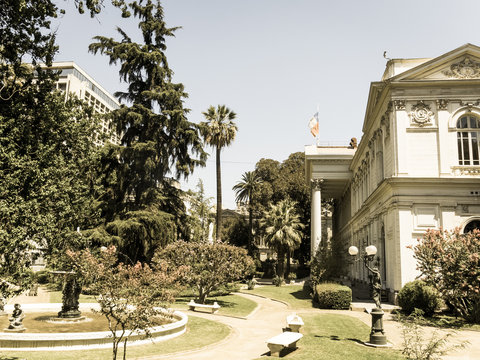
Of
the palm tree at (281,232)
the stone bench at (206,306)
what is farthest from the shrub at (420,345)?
the palm tree at (281,232)

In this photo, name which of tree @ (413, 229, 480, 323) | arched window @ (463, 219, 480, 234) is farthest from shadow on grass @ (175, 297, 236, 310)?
arched window @ (463, 219, 480, 234)

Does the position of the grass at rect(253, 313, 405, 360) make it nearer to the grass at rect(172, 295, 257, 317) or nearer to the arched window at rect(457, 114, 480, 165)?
the grass at rect(172, 295, 257, 317)

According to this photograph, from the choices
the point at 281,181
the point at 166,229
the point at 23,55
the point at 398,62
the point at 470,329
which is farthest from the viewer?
the point at 281,181

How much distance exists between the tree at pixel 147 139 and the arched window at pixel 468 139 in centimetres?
1963

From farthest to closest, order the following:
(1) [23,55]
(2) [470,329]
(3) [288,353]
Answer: (2) [470,329], (1) [23,55], (3) [288,353]

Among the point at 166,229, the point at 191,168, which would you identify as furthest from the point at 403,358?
the point at 191,168

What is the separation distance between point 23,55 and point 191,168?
21299 mm

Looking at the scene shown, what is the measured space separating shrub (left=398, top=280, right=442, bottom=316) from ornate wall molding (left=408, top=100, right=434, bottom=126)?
10.0 metres

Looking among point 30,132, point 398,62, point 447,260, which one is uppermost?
point 398,62

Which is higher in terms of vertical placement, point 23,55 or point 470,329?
point 23,55

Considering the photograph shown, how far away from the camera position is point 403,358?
39.0ft

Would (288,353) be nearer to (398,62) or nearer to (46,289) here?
(398,62)

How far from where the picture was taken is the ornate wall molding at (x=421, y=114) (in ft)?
81.7

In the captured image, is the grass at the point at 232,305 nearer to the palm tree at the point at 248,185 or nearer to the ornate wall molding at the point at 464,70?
the ornate wall molding at the point at 464,70
